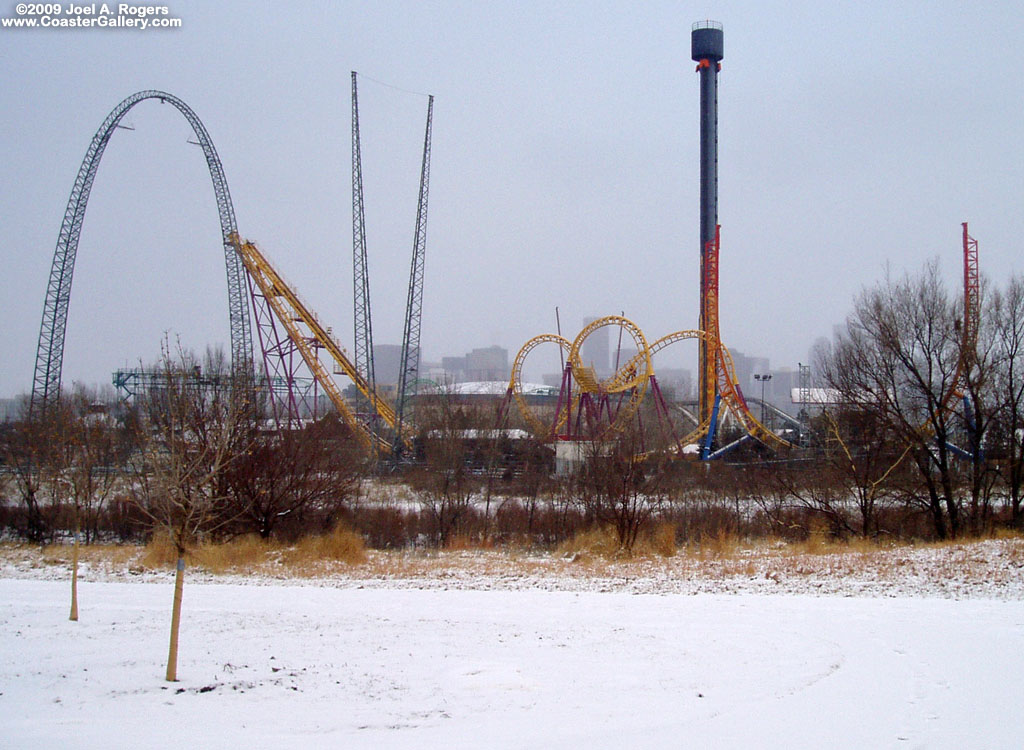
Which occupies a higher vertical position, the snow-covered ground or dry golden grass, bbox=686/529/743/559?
the snow-covered ground

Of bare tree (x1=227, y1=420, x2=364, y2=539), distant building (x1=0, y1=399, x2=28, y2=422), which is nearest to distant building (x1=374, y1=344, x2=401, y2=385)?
distant building (x1=0, y1=399, x2=28, y2=422)

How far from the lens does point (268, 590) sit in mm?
10898

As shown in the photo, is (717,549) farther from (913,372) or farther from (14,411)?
(14,411)

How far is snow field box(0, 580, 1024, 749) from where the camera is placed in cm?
494

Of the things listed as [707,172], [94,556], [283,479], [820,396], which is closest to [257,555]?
A: [94,556]

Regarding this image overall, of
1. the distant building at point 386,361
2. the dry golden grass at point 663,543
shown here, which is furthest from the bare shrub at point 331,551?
the distant building at point 386,361

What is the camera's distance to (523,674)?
20.6ft

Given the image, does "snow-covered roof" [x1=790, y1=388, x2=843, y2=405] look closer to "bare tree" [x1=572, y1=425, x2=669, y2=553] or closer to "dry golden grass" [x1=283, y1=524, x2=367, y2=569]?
"bare tree" [x1=572, y1=425, x2=669, y2=553]

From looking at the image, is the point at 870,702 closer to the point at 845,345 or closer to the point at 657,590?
the point at 657,590

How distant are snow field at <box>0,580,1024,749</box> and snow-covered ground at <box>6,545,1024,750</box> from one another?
0.08 feet

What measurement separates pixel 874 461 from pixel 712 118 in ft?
109

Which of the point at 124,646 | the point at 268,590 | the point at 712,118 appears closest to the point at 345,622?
the point at 124,646

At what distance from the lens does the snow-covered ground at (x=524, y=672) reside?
4941 mm

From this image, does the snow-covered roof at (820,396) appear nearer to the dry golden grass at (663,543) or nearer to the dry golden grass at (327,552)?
the dry golden grass at (663,543)
